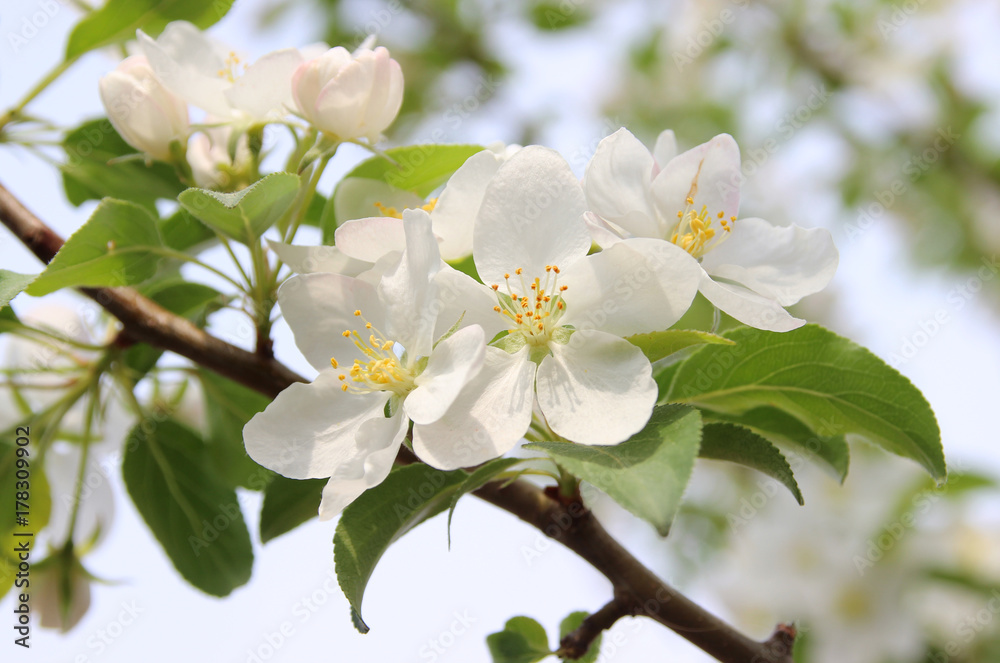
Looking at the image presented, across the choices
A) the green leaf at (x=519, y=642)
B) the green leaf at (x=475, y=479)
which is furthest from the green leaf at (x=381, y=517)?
the green leaf at (x=519, y=642)

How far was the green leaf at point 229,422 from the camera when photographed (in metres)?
1.25

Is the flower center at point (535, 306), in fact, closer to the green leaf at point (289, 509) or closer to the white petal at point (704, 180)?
the white petal at point (704, 180)

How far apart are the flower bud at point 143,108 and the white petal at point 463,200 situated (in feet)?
1.32

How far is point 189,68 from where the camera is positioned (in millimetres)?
1018

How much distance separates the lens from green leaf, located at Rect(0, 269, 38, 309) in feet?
2.60

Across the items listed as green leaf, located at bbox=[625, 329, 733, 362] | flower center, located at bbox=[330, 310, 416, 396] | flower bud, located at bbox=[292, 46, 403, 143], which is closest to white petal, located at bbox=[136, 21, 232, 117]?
flower bud, located at bbox=[292, 46, 403, 143]

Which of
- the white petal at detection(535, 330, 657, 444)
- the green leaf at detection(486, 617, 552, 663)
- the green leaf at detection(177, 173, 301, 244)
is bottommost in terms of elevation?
the green leaf at detection(486, 617, 552, 663)

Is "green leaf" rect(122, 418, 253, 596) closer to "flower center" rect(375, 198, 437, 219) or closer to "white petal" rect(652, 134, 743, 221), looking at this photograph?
"flower center" rect(375, 198, 437, 219)

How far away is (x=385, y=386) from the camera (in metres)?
0.78

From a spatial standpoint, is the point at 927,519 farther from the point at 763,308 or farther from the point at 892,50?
the point at 892,50

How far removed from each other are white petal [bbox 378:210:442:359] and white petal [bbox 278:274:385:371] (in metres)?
0.03

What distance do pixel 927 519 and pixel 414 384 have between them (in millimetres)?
1468

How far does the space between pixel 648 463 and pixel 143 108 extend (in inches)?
29.0

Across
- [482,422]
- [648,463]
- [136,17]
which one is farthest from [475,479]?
[136,17]
